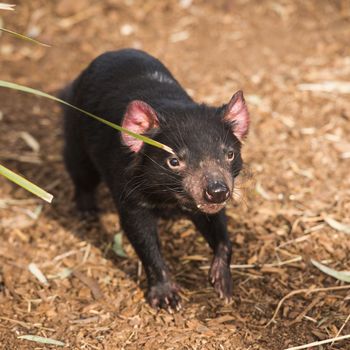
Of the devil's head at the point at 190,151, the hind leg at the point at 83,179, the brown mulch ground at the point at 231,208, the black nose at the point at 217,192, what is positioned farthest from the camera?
the hind leg at the point at 83,179

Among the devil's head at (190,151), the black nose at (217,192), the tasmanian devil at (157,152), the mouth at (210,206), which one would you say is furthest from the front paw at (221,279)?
the black nose at (217,192)

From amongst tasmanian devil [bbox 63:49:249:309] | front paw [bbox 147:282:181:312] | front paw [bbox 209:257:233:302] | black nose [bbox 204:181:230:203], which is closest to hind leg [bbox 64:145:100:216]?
tasmanian devil [bbox 63:49:249:309]

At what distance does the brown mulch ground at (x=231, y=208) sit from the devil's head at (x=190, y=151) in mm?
765

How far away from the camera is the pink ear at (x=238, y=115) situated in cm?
369

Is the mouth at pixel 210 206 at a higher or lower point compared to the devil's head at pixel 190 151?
lower

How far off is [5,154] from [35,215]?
1.02 meters

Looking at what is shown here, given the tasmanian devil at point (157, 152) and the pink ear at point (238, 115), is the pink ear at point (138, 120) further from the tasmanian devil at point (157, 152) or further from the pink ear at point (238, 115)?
the pink ear at point (238, 115)

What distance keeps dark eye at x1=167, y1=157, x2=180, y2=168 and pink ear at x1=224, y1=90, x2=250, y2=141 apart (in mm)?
423

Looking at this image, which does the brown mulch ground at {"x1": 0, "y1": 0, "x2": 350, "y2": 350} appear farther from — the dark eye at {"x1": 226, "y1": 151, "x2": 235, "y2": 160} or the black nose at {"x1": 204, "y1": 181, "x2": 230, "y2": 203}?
the dark eye at {"x1": 226, "y1": 151, "x2": 235, "y2": 160}

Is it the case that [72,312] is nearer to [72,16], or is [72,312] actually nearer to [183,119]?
[183,119]

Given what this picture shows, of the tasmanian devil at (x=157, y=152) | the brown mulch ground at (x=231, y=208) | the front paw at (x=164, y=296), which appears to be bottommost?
the brown mulch ground at (x=231, y=208)

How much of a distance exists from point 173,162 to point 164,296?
872 millimetres

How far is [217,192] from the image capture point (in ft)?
10.7

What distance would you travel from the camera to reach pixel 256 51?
7066 mm
